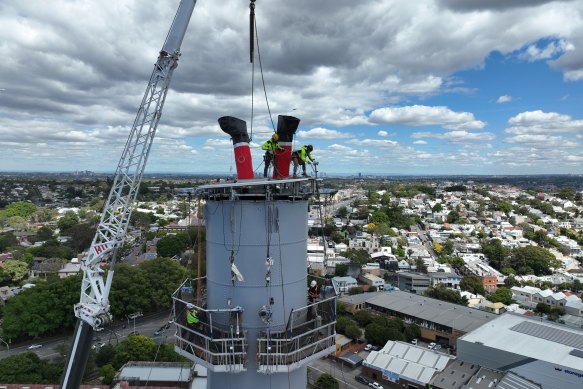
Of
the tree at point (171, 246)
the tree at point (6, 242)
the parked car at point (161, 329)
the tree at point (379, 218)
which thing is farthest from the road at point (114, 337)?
the tree at point (379, 218)

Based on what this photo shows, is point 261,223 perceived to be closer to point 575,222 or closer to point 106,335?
point 106,335

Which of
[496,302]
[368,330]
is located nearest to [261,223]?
[368,330]

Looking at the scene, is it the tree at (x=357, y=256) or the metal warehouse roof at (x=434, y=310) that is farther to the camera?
the tree at (x=357, y=256)

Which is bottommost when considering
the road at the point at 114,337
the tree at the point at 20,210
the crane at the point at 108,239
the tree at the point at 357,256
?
the road at the point at 114,337

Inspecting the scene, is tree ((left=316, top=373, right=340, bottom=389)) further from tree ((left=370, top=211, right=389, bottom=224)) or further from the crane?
tree ((left=370, top=211, right=389, bottom=224))

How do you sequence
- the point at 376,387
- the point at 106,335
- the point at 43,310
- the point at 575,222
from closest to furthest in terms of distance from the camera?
the point at 376,387
the point at 43,310
the point at 106,335
the point at 575,222

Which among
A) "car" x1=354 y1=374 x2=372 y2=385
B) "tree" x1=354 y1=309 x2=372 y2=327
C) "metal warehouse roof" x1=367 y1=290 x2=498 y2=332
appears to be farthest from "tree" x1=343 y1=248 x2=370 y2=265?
"car" x1=354 y1=374 x2=372 y2=385

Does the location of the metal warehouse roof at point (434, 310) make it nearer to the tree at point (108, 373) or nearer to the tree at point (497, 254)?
the tree at point (108, 373)

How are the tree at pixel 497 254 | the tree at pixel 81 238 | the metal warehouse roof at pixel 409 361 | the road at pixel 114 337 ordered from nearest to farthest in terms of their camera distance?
the metal warehouse roof at pixel 409 361, the road at pixel 114 337, the tree at pixel 497 254, the tree at pixel 81 238
